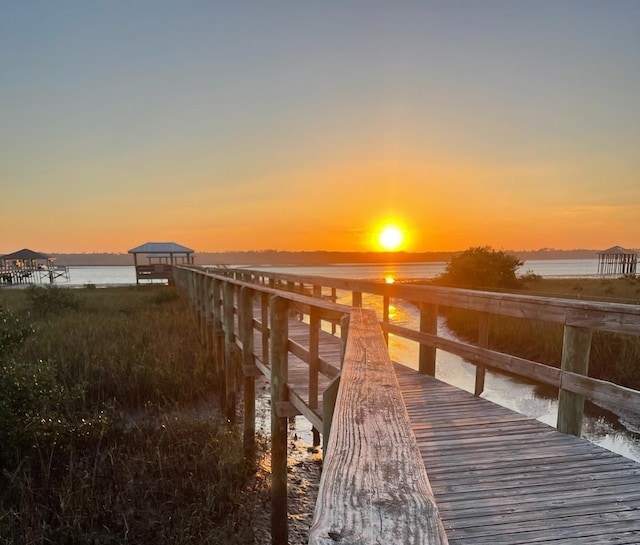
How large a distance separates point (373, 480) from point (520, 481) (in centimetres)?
240

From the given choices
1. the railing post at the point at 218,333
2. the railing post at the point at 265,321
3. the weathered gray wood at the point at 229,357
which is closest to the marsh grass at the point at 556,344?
the railing post at the point at 265,321

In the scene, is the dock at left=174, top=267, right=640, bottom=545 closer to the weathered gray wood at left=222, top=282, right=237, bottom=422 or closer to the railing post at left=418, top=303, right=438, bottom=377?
the railing post at left=418, top=303, right=438, bottom=377

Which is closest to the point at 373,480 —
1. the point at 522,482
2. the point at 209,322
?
the point at 522,482

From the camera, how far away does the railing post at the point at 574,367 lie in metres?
3.23

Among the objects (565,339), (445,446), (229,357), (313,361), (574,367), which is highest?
(565,339)

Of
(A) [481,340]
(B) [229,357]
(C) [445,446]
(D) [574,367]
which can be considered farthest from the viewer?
(B) [229,357]

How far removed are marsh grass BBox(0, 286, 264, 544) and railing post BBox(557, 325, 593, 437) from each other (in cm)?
382

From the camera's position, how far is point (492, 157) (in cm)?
1875

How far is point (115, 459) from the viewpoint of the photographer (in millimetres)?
5941

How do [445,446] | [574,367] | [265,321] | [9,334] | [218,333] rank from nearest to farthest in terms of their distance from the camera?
[445,446] < [574,367] < [265,321] < [9,334] < [218,333]

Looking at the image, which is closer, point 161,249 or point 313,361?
point 313,361

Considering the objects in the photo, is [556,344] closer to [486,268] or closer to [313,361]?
[313,361]

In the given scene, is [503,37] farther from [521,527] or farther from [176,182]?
[176,182]

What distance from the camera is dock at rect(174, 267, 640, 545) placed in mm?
706
